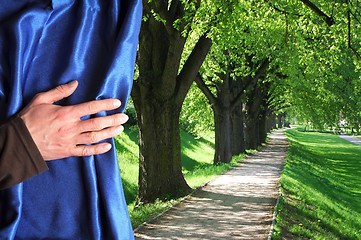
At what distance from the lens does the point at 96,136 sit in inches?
63.0

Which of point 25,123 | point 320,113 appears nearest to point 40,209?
point 25,123

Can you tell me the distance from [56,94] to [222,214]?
10577 millimetres

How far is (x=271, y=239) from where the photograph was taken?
30.4ft

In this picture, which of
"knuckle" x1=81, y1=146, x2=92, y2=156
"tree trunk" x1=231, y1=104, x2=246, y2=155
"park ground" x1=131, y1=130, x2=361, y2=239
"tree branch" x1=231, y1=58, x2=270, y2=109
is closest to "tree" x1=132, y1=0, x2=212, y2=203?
"park ground" x1=131, y1=130, x2=361, y2=239

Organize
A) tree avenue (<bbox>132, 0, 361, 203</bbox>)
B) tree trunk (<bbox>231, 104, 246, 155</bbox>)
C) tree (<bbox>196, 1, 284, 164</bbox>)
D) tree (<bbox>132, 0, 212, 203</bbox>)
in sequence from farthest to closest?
tree trunk (<bbox>231, 104, 246, 155</bbox>) → tree (<bbox>196, 1, 284, 164</bbox>) → tree (<bbox>132, 0, 212, 203</bbox>) → tree avenue (<bbox>132, 0, 361, 203</bbox>)

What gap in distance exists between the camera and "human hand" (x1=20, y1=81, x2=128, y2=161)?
1.51 metres

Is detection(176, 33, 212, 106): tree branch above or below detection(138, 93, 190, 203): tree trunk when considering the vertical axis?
above

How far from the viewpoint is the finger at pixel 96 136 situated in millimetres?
1585

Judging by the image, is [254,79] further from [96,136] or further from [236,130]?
[96,136]

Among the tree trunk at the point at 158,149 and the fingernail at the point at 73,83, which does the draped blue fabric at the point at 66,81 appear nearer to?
the fingernail at the point at 73,83

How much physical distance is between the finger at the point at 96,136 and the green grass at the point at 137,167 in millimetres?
8674

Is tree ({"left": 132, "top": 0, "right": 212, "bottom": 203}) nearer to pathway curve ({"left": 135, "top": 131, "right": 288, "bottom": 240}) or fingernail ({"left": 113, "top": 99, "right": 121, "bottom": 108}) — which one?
pathway curve ({"left": 135, "top": 131, "right": 288, "bottom": 240})

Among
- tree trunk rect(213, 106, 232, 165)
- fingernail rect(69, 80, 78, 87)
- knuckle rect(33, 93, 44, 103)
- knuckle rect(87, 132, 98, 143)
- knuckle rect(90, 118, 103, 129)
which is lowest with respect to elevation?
tree trunk rect(213, 106, 232, 165)

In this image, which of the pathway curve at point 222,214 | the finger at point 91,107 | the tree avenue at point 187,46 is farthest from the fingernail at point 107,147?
the tree avenue at point 187,46
